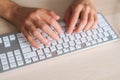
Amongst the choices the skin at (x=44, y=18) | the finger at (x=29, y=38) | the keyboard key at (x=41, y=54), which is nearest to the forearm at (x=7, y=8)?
the skin at (x=44, y=18)

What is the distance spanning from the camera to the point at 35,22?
Result: 27.9 inches

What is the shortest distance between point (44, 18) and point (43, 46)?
0.36 ft

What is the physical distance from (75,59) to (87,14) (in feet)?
0.65

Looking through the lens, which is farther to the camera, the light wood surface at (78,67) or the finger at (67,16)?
the finger at (67,16)

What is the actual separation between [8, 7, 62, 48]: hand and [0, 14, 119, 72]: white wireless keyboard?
0.02m

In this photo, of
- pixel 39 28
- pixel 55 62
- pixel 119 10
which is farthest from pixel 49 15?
pixel 119 10

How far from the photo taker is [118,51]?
2.22 ft

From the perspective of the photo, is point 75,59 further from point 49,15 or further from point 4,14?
point 4,14

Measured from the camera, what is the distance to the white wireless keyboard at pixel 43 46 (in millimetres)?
609

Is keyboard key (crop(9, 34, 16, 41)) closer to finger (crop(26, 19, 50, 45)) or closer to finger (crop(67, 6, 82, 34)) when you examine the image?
finger (crop(26, 19, 50, 45))

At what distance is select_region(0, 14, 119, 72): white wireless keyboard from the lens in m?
0.61

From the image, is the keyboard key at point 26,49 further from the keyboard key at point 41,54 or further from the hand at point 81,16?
the hand at point 81,16

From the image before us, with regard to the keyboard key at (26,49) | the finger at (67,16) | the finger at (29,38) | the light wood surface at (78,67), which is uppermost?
the finger at (67,16)

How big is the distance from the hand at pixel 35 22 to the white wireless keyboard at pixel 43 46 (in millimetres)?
18
